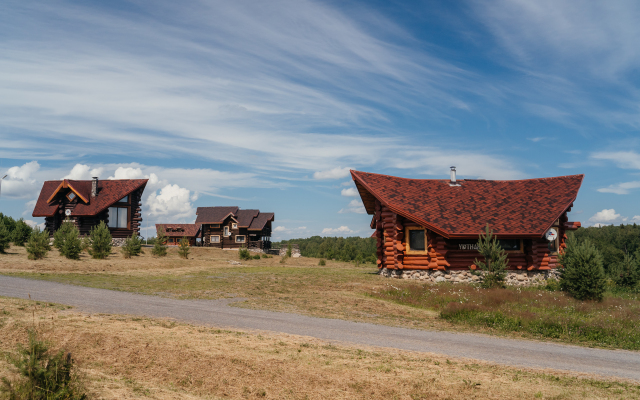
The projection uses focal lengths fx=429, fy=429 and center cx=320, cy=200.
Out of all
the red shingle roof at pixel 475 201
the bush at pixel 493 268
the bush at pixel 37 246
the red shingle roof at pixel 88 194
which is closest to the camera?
the bush at pixel 493 268

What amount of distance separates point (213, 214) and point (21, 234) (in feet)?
102

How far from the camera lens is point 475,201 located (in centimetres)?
2991

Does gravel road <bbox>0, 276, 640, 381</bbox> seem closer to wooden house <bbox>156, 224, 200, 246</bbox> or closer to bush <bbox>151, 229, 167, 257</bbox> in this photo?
bush <bbox>151, 229, 167, 257</bbox>

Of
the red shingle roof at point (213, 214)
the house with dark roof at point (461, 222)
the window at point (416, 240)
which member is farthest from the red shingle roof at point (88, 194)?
the window at point (416, 240)

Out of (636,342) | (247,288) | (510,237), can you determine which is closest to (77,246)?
(247,288)

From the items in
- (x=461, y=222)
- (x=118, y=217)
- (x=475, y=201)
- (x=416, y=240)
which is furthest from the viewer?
(x=118, y=217)

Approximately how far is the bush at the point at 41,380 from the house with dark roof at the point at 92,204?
4105 centimetres

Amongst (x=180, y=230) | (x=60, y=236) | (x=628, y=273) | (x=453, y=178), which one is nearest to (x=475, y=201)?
(x=453, y=178)

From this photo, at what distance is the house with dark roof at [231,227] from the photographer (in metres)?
67.5

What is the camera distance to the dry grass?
7.47m

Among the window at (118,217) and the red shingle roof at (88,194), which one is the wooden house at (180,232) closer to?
the red shingle roof at (88,194)

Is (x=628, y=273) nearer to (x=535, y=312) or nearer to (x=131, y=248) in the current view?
(x=535, y=312)

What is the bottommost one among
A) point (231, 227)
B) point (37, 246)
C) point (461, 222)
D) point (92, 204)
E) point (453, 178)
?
point (37, 246)

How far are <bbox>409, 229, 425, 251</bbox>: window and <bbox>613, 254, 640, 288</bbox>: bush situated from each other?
13945mm
